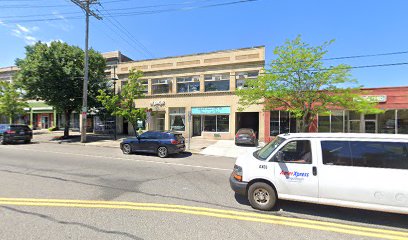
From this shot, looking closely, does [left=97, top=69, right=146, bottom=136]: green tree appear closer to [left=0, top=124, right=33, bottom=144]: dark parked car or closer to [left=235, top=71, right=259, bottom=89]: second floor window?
[left=0, top=124, right=33, bottom=144]: dark parked car

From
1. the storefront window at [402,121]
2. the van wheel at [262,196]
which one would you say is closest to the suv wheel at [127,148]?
the van wheel at [262,196]

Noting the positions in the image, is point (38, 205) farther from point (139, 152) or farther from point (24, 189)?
point (139, 152)

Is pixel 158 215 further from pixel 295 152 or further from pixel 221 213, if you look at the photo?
pixel 295 152

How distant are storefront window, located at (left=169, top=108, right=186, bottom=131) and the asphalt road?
1812 cm

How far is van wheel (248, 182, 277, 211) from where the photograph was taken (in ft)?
15.8

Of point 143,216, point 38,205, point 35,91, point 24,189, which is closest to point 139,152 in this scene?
point 24,189

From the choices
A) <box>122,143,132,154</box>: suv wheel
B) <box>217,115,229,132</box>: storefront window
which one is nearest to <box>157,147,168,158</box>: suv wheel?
<box>122,143,132,154</box>: suv wheel

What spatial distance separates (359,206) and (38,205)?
6800 millimetres

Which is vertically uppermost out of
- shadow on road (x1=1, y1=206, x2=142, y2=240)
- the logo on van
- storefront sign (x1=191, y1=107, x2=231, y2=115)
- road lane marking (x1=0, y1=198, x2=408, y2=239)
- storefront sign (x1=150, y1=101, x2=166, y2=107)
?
storefront sign (x1=150, y1=101, x2=166, y2=107)

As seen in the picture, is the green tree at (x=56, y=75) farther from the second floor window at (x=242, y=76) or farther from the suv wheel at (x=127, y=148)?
the second floor window at (x=242, y=76)

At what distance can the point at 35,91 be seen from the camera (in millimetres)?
20047

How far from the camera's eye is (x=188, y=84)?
25141 millimetres

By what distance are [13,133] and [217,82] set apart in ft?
62.0

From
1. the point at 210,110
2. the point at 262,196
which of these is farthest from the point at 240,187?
the point at 210,110
